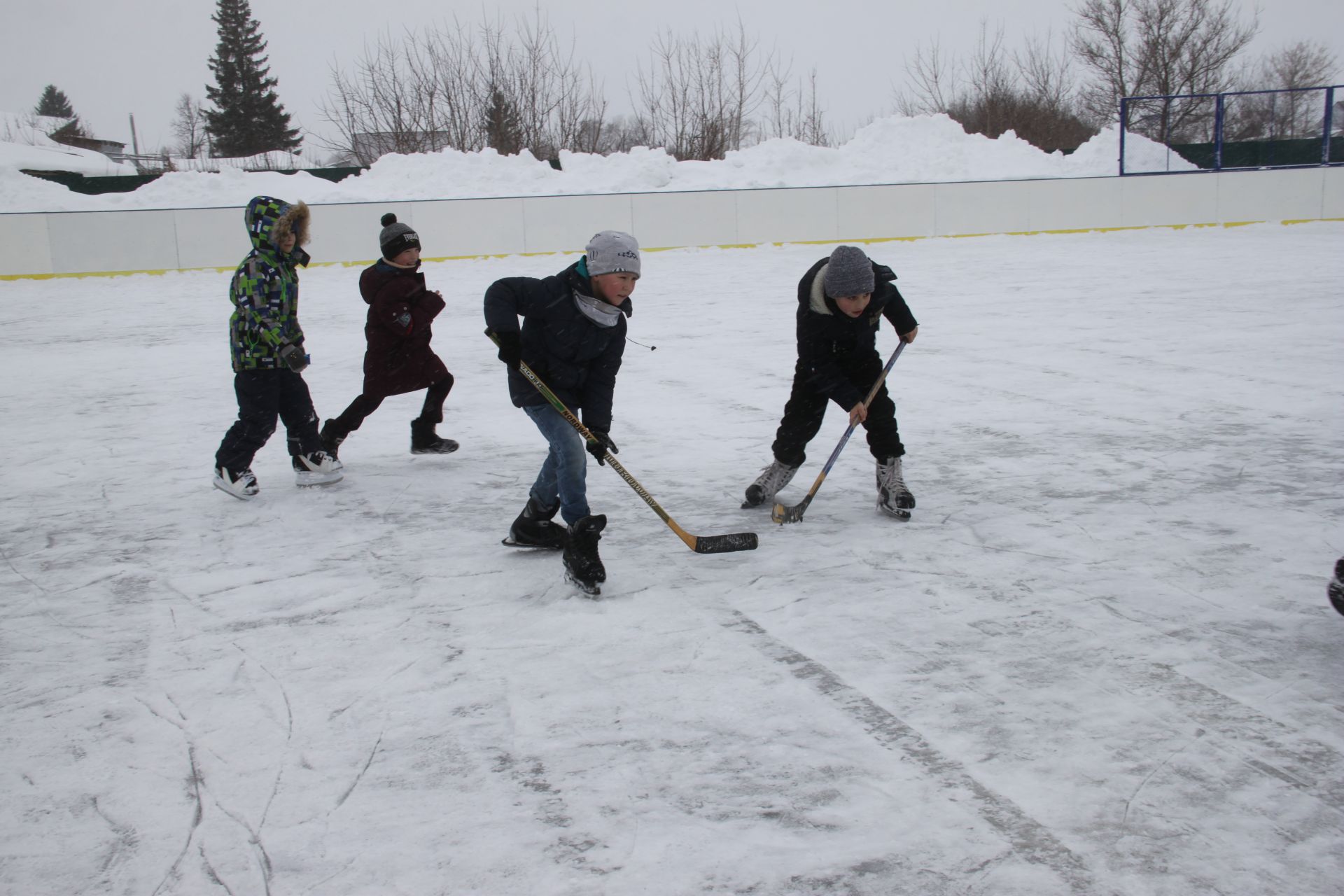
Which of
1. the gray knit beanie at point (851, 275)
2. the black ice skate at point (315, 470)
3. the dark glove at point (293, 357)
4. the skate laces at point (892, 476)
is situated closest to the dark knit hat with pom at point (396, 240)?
the dark glove at point (293, 357)

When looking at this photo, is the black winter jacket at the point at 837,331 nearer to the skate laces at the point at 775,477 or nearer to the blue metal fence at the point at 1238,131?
the skate laces at the point at 775,477

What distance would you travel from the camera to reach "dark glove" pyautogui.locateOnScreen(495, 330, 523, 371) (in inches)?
115

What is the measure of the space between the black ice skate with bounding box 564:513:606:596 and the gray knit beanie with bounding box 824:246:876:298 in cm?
102

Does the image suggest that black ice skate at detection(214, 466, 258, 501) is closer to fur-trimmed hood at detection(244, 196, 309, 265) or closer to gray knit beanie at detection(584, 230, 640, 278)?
fur-trimmed hood at detection(244, 196, 309, 265)

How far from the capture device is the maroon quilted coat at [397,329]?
4.44m

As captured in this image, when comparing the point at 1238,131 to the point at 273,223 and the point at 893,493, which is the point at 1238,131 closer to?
the point at 893,493

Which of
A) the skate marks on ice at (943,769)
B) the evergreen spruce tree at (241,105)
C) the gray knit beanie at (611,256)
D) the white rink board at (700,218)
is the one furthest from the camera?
the evergreen spruce tree at (241,105)

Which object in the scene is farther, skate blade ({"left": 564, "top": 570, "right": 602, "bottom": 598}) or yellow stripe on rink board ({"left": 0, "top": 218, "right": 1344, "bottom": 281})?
yellow stripe on rink board ({"left": 0, "top": 218, "right": 1344, "bottom": 281})

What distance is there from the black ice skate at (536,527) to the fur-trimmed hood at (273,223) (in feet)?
4.67

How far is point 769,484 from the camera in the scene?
3906 millimetres

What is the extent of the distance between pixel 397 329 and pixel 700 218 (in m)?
10.9

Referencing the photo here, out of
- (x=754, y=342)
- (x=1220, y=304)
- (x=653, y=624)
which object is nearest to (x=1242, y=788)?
(x=653, y=624)

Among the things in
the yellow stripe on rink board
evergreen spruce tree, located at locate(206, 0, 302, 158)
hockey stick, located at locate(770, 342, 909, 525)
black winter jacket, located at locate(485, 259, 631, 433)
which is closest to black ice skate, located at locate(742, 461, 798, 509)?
hockey stick, located at locate(770, 342, 909, 525)

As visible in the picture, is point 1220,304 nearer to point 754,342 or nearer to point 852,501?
point 754,342
